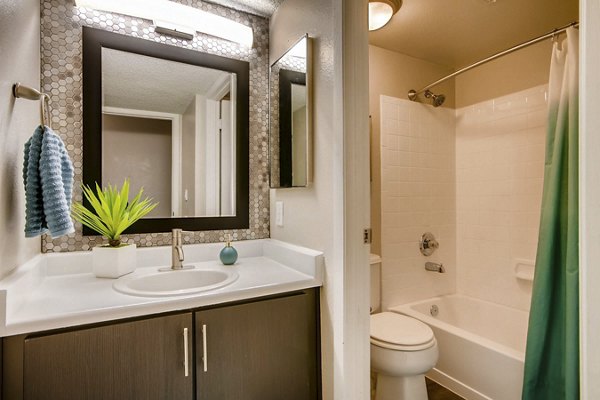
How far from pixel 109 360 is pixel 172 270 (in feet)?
1.57

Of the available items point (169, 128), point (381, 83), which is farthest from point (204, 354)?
point (381, 83)

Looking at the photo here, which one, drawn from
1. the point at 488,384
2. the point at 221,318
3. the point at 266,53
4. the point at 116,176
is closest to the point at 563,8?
the point at 266,53

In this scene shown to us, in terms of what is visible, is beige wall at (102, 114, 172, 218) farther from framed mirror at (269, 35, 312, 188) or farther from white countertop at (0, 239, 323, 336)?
framed mirror at (269, 35, 312, 188)

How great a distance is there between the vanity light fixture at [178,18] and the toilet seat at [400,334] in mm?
1705

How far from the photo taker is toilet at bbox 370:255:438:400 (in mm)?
1517

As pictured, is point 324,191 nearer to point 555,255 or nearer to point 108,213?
point 108,213

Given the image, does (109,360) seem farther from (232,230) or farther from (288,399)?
(232,230)

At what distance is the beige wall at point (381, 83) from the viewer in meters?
2.21

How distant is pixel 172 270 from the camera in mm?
1381

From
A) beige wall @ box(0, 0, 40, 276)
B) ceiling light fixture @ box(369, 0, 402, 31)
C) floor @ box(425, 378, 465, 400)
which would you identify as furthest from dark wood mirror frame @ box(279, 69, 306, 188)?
floor @ box(425, 378, 465, 400)

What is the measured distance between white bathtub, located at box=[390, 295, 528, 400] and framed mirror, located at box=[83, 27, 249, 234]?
56.0 inches

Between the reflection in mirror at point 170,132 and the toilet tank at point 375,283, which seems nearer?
the reflection in mirror at point 170,132

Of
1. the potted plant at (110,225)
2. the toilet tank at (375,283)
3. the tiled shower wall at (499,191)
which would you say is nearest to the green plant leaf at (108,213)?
the potted plant at (110,225)

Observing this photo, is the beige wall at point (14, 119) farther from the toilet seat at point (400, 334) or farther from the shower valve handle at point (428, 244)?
the shower valve handle at point (428, 244)
